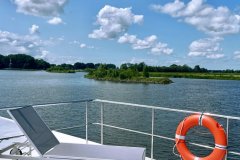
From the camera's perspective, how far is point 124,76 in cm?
5541

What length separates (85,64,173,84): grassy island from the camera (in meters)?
52.3

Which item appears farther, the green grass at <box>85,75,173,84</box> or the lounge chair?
the green grass at <box>85,75,173,84</box>

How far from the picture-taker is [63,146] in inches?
106

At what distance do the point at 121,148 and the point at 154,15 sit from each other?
34.9 metres

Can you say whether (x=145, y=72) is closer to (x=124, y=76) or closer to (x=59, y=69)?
(x=124, y=76)

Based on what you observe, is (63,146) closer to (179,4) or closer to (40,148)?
(40,148)

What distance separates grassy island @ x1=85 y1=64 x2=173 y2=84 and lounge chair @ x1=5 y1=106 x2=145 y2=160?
48660 mm

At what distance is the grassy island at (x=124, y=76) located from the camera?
52263mm

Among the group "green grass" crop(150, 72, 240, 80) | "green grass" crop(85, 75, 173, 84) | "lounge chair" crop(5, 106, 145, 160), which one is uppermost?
"lounge chair" crop(5, 106, 145, 160)

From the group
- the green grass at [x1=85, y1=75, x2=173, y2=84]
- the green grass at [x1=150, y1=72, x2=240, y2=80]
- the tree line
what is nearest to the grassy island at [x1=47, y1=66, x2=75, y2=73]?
the tree line

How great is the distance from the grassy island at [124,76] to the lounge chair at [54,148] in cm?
4866

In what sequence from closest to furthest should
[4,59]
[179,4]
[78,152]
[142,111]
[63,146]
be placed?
[78,152]
[63,146]
[142,111]
[179,4]
[4,59]

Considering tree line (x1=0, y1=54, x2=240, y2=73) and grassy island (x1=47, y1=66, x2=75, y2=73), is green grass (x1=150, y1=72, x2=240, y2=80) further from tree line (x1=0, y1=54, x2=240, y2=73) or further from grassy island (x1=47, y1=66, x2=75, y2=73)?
grassy island (x1=47, y1=66, x2=75, y2=73)

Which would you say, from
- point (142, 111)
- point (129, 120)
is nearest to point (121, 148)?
point (129, 120)
